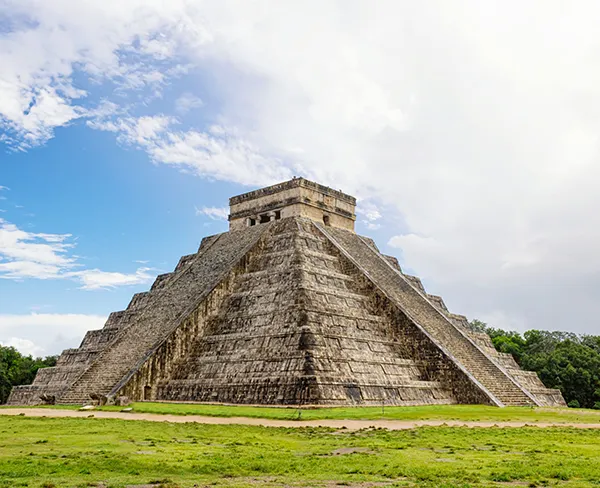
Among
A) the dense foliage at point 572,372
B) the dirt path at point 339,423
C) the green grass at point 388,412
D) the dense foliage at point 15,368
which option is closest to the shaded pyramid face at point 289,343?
the green grass at point 388,412

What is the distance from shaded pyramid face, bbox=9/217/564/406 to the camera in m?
18.3

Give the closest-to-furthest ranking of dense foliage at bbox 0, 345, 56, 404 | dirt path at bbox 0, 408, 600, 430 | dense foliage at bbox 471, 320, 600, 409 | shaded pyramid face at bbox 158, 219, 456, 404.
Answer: dirt path at bbox 0, 408, 600, 430, shaded pyramid face at bbox 158, 219, 456, 404, dense foliage at bbox 471, 320, 600, 409, dense foliage at bbox 0, 345, 56, 404

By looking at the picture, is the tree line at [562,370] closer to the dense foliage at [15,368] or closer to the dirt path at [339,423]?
the dense foliage at [15,368]

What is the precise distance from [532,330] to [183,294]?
3018 centimetres

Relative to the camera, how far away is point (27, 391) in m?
24.3

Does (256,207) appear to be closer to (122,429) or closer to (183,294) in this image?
(183,294)

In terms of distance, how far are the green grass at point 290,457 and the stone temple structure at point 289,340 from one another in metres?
5.66

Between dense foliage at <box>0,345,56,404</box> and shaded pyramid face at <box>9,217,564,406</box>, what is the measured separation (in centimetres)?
1260

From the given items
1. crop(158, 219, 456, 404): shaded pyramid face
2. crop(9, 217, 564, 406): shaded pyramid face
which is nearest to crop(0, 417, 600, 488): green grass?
crop(158, 219, 456, 404): shaded pyramid face

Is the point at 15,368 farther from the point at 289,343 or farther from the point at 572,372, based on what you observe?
the point at 572,372

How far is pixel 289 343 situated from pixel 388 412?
3.89m

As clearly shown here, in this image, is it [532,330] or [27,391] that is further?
[532,330]

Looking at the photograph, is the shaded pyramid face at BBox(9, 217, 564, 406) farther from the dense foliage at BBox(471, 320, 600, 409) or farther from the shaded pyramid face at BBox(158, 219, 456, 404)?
the dense foliage at BBox(471, 320, 600, 409)

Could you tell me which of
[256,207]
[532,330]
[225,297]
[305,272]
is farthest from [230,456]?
[532,330]
